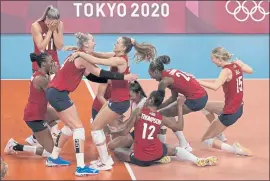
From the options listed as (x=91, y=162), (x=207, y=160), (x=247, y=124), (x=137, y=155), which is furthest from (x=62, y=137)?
(x=247, y=124)

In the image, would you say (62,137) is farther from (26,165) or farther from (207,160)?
(207,160)

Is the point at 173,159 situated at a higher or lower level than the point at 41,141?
lower

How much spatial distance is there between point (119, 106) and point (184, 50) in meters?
7.55

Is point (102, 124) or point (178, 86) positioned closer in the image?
point (102, 124)

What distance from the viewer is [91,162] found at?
7.62 meters

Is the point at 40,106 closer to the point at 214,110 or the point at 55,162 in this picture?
the point at 55,162

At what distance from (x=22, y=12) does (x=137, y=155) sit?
8536mm

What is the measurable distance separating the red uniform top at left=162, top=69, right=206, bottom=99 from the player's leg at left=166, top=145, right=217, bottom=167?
999 millimetres

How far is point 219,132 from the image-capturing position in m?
8.27

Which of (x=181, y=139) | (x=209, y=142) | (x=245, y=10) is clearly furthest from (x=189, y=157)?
(x=245, y=10)

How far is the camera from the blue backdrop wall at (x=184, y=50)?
45.8 feet

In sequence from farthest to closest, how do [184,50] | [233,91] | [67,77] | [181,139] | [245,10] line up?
[245,10] → [184,50] → [181,139] → [233,91] → [67,77]

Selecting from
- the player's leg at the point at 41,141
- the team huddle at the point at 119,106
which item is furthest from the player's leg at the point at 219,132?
the player's leg at the point at 41,141

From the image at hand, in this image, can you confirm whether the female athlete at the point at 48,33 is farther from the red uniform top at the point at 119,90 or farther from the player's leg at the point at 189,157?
the player's leg at the point at 189,157
